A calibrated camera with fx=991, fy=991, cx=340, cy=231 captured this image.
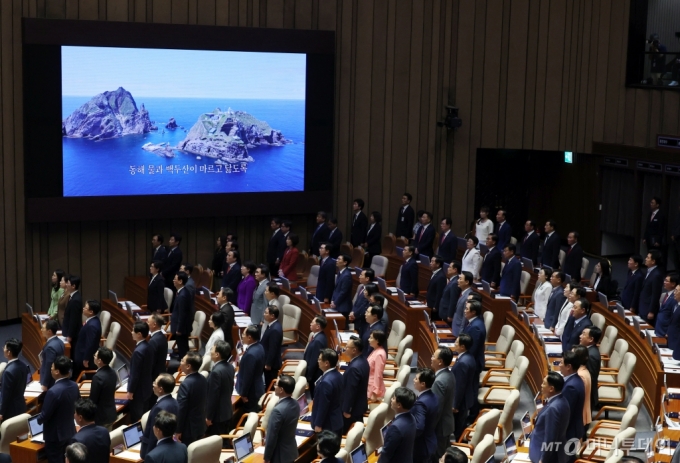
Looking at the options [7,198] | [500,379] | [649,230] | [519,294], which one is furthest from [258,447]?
Answer: [649,230]

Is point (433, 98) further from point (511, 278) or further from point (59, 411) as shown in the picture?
point (59, 411)

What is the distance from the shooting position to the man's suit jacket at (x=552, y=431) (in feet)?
26.4

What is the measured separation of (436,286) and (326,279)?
1.59 m

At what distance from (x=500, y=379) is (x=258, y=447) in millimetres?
3511

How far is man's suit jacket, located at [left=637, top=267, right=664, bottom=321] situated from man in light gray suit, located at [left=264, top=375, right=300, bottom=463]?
646 cm

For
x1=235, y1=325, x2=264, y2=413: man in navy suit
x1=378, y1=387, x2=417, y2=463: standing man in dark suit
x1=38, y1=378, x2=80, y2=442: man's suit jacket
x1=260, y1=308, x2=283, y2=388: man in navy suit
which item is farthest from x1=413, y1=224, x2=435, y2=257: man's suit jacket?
x1=378, y1=387, x2=417, y2=463: standing man in dark suit

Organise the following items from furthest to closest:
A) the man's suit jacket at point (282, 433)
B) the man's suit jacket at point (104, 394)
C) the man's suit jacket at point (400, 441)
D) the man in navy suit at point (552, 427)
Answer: the man's suit jacket at point (104, 394) < the man's suit jacket at point (282, 433) < the man in navy suit at point (552, 427) < the man's suit jacket at point (400, 441)

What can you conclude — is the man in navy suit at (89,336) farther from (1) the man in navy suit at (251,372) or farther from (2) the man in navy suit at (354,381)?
(2) the man in navy suit at (354,381)

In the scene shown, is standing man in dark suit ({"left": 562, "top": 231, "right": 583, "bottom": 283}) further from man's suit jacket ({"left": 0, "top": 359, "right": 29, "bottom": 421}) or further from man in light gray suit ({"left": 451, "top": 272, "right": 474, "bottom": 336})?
man's suit jacket ({"left": 0, "top": 359, "right": 29, "bottom": 421})

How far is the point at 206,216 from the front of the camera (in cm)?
1680

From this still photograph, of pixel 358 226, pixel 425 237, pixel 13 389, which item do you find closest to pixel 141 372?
pixel 13 389

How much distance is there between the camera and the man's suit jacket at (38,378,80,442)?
8922 millimetres

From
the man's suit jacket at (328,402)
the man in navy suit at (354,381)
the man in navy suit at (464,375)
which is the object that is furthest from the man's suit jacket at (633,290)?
the man's suit jacket at (328,402)

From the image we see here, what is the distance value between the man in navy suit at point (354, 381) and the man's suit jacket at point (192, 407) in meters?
1.32
